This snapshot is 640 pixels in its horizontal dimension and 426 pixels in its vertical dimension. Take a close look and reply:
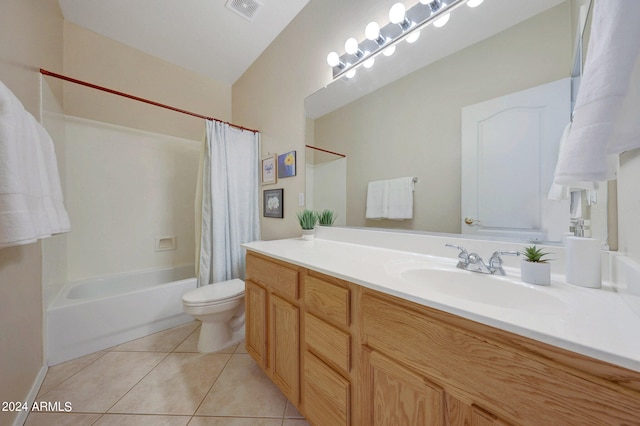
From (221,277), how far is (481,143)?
2.11 m

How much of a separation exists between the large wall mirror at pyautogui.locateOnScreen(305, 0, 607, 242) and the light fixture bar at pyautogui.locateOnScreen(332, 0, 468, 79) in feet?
0.13

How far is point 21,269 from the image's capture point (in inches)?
42.7

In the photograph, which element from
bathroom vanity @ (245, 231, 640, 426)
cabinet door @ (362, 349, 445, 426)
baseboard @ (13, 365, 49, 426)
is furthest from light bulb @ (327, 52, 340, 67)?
baseboard @ (13, 365, 49, 426)

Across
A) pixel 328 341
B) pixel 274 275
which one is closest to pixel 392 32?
pixel 274 275

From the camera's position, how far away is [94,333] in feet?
4.95

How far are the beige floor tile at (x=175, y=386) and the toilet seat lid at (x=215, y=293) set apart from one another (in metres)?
0.40

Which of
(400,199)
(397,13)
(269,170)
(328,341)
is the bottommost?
(328,341)

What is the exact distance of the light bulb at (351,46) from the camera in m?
1.35

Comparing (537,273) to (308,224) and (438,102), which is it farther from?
(308,224)

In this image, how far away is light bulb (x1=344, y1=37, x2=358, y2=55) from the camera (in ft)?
4.42

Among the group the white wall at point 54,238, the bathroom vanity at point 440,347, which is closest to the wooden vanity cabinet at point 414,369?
the bathroom vanity at point 440,347

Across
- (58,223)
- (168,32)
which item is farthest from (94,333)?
(168,32)

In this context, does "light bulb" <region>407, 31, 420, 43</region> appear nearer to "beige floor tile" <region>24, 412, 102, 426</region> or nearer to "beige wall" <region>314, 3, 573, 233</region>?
"beige wall" <region>314, 3, 573, 233</region>

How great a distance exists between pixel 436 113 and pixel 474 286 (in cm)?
83
